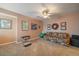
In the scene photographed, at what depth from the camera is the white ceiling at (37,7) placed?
2.02 meters

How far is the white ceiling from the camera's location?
6.64 ft

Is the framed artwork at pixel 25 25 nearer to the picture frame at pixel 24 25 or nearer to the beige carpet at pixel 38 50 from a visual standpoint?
the picture frame at pixel 24 25

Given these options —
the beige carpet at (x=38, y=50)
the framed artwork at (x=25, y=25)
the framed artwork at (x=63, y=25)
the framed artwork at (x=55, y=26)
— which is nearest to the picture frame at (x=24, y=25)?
→ the framed artwork at (x=25, y=25)

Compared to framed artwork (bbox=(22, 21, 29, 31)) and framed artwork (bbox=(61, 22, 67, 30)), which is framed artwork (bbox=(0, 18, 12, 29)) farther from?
framed artwork (bbox=(61, 22, 67, 30))

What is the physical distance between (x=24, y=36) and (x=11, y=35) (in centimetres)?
32

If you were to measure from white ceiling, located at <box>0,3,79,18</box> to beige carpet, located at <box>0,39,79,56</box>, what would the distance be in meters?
0.85

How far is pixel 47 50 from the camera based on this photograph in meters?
2.11

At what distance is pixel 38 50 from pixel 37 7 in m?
1.05

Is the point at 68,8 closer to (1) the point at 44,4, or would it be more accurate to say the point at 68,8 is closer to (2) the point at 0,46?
(1) the point at 44,4

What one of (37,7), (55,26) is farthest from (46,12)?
(55,26)

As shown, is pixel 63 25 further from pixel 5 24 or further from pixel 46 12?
pixel 5 24

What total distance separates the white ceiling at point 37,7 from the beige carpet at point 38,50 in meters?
0.85

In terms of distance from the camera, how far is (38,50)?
213 centimetres

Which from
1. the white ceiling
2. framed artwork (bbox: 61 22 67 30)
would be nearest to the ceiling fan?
the white ceiling
